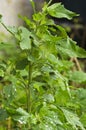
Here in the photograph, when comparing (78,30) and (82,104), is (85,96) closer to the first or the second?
(82,104)

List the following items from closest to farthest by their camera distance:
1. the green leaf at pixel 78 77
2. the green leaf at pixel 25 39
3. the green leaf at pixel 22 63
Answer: the green leaf at pixel 25 39
the green leaf at pixel 22 63
the green leaf at pixel 78 77

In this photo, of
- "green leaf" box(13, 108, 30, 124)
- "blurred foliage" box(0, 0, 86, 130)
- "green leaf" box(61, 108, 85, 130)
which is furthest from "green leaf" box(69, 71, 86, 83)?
"green leaf" box(13, 108, 30, 124)

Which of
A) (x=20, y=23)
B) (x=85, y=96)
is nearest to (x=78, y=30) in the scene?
(x=20, y=23)

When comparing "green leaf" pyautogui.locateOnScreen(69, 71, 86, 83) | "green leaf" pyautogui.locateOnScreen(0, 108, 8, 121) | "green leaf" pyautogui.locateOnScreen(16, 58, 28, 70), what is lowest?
A: "green leaf" pyautogui.locateOnScreen(69, 71, 86, 83)

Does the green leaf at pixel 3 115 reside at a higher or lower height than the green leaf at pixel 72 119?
higher

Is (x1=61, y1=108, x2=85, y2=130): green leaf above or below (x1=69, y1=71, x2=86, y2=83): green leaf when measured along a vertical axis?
above

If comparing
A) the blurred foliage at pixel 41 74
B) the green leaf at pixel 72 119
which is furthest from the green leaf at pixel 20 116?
the green leaf at pixel 72 119

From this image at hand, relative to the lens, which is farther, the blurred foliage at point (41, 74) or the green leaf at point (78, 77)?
the green leaf at point (78, 77)

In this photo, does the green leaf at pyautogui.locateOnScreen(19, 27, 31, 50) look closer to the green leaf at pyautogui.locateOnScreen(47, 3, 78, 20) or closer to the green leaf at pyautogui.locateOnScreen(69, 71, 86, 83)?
the green leaf at pyautogui.locateOnScreen(47, 3, 78, 20)

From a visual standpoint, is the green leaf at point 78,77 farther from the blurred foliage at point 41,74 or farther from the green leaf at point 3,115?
the green leaf at point 3,115

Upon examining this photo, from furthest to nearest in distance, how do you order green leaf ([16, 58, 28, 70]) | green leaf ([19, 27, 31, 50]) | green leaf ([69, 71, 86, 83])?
green leaf ([69, 71, 86, 83]), green leaf ([16, 58, 28, 70]), green leaf ([19, 27, 31, 50])

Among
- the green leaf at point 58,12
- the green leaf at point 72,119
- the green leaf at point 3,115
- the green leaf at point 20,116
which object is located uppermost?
the green leaf at point 58,12

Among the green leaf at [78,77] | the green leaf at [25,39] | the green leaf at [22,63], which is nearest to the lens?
the green leaf at [25,39]
